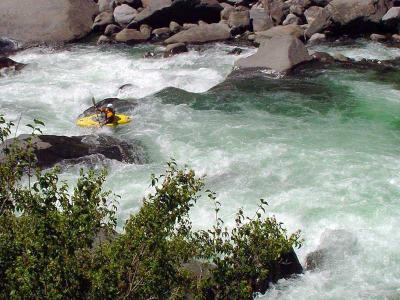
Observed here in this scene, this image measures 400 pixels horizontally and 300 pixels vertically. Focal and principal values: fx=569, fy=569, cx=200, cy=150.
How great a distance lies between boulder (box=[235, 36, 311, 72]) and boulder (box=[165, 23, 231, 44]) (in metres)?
3.54

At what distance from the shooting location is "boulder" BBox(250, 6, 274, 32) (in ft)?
70.6

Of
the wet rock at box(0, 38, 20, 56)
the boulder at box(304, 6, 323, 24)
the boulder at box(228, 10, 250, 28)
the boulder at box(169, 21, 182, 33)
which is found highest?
the boulder at box(304, 6, 323, 24)

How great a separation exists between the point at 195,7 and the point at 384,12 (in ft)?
23.2

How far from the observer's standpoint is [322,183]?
10.9 m

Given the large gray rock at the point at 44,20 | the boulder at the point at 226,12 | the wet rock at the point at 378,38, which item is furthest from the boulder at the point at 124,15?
the wet rock at the point at 378,38

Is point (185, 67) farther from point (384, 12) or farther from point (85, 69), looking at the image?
point (384, 12)

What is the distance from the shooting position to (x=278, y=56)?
17250mm

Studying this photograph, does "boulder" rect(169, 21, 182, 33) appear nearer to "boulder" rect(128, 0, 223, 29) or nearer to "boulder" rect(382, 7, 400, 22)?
"boulder" rect(128, 0, 223, 29)

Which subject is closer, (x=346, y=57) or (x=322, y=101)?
(x=322, y=101)

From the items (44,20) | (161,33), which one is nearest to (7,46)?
(44,20)

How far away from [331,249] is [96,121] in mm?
7018

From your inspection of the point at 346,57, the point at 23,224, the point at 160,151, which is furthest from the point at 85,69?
the point at 23,224

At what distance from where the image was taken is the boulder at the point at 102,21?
73.6ft

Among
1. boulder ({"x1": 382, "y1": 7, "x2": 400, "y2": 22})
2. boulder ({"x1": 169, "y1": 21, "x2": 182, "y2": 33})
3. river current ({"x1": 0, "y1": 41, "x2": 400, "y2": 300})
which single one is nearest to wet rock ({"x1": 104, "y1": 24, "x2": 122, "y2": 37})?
river current ({"x1": 0, "y1": 41, "x2": 400, "y2": 300})
